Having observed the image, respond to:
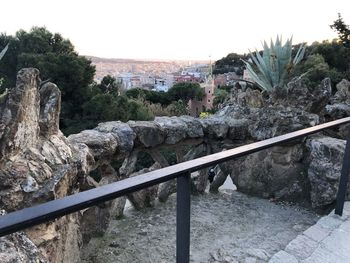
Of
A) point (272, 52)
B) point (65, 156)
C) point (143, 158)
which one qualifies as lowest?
point (143, 158)

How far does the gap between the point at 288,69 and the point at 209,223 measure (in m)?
3.49

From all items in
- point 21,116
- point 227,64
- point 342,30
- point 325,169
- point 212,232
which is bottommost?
point 212,232

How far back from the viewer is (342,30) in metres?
11.9

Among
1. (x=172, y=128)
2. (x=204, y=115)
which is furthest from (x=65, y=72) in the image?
(x=172, y=128)

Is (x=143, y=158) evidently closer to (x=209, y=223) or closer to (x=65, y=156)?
(x=209, y=223)

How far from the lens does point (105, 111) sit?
27.4 ft

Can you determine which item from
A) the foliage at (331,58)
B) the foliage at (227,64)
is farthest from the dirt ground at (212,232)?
the foliage at (227,64)

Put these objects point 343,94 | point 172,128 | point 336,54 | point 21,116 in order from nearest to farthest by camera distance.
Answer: point 21,116 → point 172,128 → point 343,94 → point 336,54

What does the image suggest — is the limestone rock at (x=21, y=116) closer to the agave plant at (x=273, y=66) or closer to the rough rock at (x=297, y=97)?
the rough rock at (x=297, y=97)

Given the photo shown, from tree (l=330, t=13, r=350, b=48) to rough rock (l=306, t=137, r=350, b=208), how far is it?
10061 millimetres

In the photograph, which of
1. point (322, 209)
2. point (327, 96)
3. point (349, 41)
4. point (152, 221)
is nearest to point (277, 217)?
point (322, 209)

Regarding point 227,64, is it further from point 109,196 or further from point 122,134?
point 109,196

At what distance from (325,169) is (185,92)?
13.9 m

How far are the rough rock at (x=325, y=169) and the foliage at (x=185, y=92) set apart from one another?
44.0 ft
